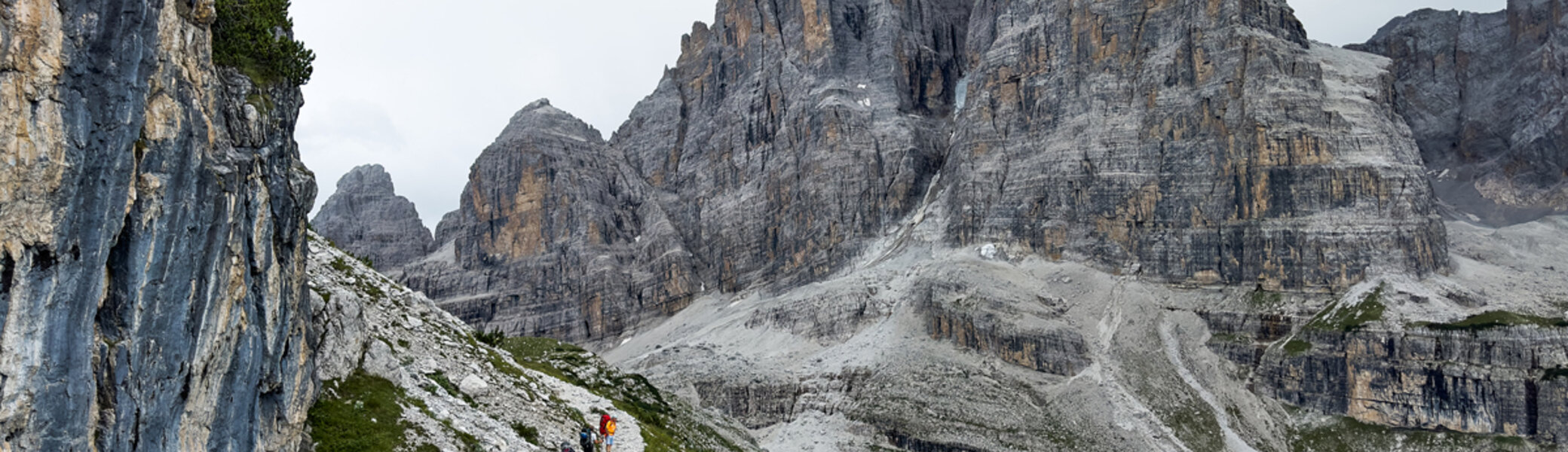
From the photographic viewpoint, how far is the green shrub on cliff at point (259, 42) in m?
26.0

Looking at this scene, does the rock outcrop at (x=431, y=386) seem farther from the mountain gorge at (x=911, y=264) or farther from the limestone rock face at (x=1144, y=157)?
the limestone rock face at (x=1144, y=157)

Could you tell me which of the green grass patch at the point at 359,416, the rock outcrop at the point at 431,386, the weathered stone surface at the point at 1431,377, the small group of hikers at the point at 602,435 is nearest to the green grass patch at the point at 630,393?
the rock outcrop at the point at 431,386

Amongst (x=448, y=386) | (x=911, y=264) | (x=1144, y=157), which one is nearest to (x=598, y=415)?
(x=448, y=386)

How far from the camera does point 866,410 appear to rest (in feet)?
384

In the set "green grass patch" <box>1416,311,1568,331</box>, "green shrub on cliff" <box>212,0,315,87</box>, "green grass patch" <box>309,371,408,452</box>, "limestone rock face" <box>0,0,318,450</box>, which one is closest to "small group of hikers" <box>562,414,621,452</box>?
"green grass patch" <box>309,371,408,452</box>

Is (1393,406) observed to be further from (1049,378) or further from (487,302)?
(487,302)

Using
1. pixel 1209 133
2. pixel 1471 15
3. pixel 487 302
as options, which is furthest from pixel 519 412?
pixel 1471 15

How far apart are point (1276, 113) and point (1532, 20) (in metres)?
82.1

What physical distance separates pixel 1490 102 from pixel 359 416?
671 ft

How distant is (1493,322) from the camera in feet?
343

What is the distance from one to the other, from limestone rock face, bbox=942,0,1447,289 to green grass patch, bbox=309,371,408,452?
118425 millimetres

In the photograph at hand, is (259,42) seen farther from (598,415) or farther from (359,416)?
(598,415)

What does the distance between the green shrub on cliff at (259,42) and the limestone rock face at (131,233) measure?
976 millimetres

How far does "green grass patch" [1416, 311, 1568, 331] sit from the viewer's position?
10350 centimetres
